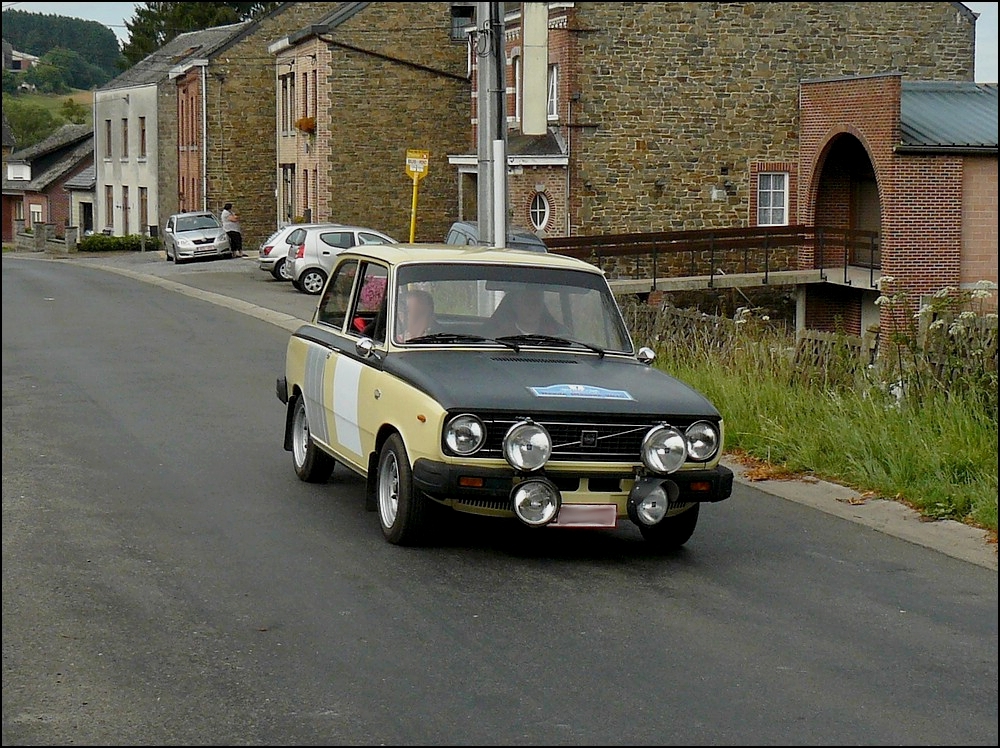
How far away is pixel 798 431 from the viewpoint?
37.0 ft

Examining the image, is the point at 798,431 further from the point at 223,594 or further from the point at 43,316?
the point at 43,316

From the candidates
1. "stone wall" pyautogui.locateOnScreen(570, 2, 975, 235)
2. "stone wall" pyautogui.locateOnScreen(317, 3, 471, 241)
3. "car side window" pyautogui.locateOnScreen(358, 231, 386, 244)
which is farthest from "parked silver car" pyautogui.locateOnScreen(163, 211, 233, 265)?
"stone wall" pyautogui.locateOnScreen(570, 2, 975, 235)

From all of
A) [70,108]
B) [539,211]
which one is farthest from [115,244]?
[70,108]

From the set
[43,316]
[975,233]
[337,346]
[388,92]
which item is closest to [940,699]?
[43,316]

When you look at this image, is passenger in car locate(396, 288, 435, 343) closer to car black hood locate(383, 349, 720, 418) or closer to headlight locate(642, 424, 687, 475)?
car black hood locate(383, 349, 720, 418)

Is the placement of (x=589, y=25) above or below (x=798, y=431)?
above

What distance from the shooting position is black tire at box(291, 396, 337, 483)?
10.2 metres

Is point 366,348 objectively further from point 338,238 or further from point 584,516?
point 338,238

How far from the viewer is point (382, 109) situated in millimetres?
46375

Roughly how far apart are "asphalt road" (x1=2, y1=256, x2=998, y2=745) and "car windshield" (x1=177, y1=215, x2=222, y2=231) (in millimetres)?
36932

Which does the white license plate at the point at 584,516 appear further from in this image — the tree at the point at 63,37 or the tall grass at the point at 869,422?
the tree at the point at 63,37

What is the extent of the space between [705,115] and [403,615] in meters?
32.4

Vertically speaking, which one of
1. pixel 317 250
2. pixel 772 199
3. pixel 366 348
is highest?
pixel 772 199

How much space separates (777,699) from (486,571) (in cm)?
248
